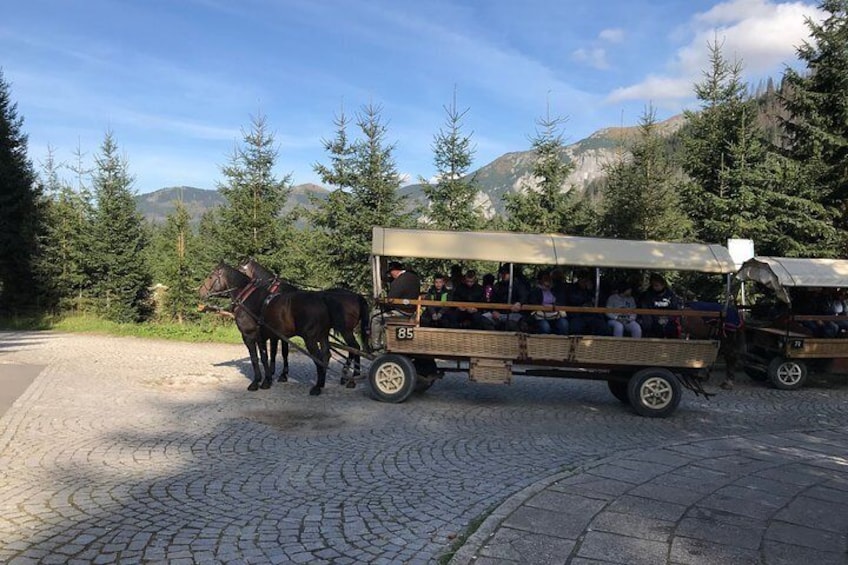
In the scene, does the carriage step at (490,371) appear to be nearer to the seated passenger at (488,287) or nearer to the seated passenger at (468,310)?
the seated passenger at (468,310)

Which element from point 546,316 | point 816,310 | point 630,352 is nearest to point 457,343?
point 546,316

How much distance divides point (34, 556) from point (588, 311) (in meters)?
7.17

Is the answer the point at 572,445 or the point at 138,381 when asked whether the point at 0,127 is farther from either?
the point at 572,445

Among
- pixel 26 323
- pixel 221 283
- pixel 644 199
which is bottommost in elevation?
pixel 26 323

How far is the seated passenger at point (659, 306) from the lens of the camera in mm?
9195

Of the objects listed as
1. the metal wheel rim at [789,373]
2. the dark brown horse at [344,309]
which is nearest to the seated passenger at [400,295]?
the dark brown horse at [344,309]

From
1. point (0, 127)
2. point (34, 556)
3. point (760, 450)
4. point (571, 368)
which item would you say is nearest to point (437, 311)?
point (571, 368)

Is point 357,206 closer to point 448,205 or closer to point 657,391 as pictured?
point 448,205

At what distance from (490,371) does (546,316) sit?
4.10 ft

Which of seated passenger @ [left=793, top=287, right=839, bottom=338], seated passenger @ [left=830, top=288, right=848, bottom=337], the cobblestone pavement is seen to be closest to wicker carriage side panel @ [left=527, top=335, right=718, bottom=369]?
the cobblestone pavement

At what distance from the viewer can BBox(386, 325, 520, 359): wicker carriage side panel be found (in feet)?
29.1

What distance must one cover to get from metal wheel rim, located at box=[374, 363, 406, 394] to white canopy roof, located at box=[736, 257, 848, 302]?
286 inches

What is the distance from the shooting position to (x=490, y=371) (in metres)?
8.94

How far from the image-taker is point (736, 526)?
4645 mm
